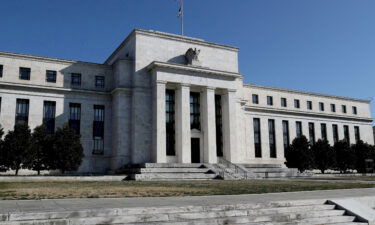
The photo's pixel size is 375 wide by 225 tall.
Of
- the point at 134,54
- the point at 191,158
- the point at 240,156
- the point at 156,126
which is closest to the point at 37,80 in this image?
the point at 134,54

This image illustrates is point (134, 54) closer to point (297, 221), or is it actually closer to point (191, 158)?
point (191, 158)

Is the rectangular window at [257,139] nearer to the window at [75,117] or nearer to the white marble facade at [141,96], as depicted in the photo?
the white marble facade at [141,96]

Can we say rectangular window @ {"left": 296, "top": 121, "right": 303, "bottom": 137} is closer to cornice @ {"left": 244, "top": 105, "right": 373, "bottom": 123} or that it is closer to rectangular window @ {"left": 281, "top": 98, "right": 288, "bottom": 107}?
cornice @ {"left": 244, "top": 105, "right": 373, "bottom": 123}

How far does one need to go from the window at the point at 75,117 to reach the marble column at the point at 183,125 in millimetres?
12181

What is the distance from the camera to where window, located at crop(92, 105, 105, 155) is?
1732 inches

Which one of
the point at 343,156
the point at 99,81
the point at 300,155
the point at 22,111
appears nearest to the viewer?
the point at 22,111

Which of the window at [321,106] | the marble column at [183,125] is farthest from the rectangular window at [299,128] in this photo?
the marble column at [183,125]

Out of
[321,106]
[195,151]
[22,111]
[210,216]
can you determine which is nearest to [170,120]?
[195,151]

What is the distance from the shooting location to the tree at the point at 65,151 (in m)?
34.8

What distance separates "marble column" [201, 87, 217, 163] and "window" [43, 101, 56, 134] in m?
18.5

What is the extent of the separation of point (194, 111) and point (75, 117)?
49.6ft

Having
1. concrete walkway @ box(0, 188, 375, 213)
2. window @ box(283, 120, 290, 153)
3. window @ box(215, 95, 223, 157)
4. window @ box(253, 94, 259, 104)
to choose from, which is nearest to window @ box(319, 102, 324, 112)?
window @ box(283, 120, 290, 153)

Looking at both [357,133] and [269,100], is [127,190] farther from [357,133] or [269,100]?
[357,133]

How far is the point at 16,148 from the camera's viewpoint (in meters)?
33.1
